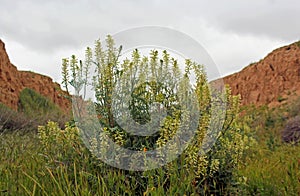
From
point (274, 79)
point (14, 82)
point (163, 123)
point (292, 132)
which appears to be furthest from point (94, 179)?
point (274, 79)

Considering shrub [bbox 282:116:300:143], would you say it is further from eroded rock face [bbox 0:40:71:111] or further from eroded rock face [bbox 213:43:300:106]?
eroded rock face [bbox 213:43:300:106]

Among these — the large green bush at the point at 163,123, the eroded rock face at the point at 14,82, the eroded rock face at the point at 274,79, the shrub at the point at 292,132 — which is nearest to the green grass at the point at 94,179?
the large green bush at the point at 163,123

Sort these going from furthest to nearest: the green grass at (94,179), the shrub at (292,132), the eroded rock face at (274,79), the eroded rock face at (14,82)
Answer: the eroded rock face at (274,79) → the eroded rock face at (14,82) → the shrub at (292,132) → the green grass at (94,179)

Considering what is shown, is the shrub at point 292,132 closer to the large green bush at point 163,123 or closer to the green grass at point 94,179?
the green grass at point 94,179

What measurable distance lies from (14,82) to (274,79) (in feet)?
49.5

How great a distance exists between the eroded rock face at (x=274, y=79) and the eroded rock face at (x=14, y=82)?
1165 cm

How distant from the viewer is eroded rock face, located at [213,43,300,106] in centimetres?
2159

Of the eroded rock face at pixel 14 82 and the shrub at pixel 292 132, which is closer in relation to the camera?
the shrub at pixel 292 132

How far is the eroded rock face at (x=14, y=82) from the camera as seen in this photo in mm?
16703

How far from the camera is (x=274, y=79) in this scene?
2305cm

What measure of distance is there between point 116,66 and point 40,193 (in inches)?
45.3

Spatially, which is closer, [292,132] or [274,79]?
[292,132]

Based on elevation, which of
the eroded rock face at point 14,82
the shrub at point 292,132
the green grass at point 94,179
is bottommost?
the green grass at point 94,179

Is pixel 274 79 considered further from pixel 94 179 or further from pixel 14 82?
pixel 94 179
